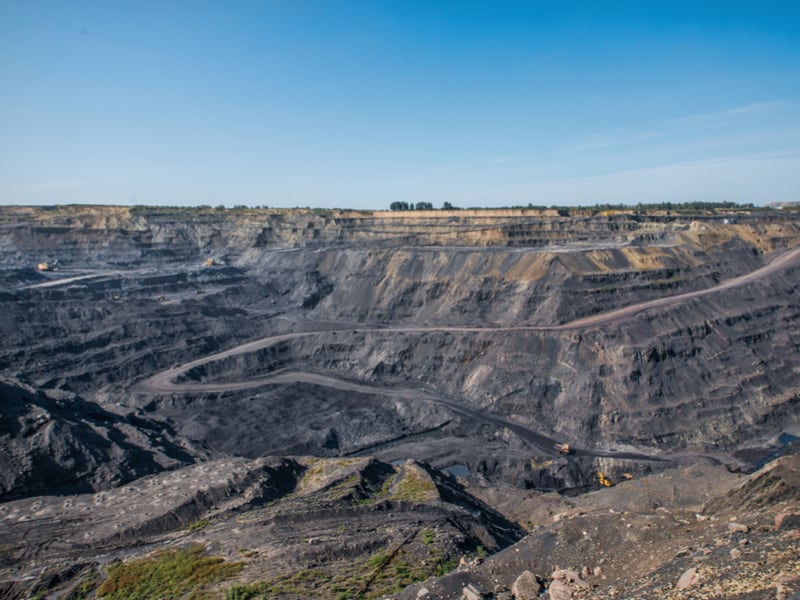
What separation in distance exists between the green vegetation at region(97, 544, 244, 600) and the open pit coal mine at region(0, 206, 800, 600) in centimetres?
11

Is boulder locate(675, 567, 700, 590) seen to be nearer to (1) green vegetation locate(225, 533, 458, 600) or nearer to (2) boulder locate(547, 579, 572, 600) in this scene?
(2) boulder locate(547, 579, 572, 600)

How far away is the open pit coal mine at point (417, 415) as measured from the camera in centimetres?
2070

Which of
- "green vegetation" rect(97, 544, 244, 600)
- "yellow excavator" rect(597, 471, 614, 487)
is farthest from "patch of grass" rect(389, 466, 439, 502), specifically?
"yellow excavator" rect(597, 471, 614, 487)

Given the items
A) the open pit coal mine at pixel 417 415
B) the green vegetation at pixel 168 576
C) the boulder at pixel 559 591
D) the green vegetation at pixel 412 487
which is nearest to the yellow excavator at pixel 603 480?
the open pit coal mine at pixel 417 415

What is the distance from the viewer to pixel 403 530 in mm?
24281

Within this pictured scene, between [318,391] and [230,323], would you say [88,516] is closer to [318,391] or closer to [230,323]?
[318,391]

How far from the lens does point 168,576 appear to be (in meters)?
20.9

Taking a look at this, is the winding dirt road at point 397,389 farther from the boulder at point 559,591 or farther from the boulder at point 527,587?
the boulder at point 559,591

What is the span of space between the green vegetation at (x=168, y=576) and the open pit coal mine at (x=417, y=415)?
11cm

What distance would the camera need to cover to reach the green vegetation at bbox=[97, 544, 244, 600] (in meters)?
20.1

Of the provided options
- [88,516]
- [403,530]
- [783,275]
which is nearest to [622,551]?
[403,530]

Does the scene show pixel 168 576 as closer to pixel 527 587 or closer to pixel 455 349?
pixel 527 587

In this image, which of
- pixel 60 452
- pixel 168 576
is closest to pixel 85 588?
pixel 168 576

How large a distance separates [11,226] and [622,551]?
108 metres
